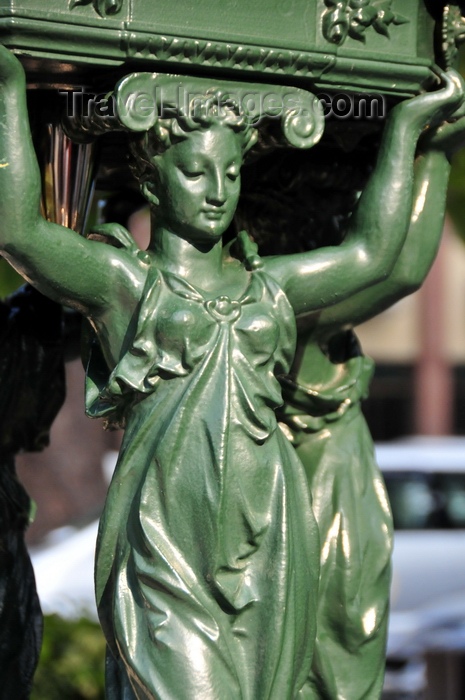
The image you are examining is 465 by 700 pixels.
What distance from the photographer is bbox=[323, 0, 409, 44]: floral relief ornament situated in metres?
2.94

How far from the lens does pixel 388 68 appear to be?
9.93ft

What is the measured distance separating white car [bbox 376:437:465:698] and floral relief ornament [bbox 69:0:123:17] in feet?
17.1

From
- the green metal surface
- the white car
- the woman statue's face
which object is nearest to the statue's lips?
the woman statue's face

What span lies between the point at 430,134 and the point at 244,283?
648mm

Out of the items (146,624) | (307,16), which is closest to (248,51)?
(307,16)

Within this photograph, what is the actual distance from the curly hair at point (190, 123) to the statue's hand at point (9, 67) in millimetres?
311

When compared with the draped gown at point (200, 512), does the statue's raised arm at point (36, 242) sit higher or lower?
higher

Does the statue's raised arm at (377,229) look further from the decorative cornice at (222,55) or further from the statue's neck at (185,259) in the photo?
the decorative cornice at (222,55)

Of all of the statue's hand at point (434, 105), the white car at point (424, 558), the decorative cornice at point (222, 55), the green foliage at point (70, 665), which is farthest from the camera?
the white car at point (424, 558)

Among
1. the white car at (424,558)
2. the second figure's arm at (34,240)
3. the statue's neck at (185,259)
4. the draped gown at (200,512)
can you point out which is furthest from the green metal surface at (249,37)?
the white car at (424,558)

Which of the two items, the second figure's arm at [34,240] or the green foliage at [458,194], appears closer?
the second figure's arm at [34,240]

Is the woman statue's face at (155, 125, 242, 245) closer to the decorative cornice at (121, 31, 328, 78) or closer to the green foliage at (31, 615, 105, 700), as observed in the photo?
the decorative cornice at (121, 31, 328, 78)

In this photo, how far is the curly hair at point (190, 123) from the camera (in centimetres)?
279

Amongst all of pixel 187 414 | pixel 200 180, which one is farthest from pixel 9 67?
pixel 187 414
